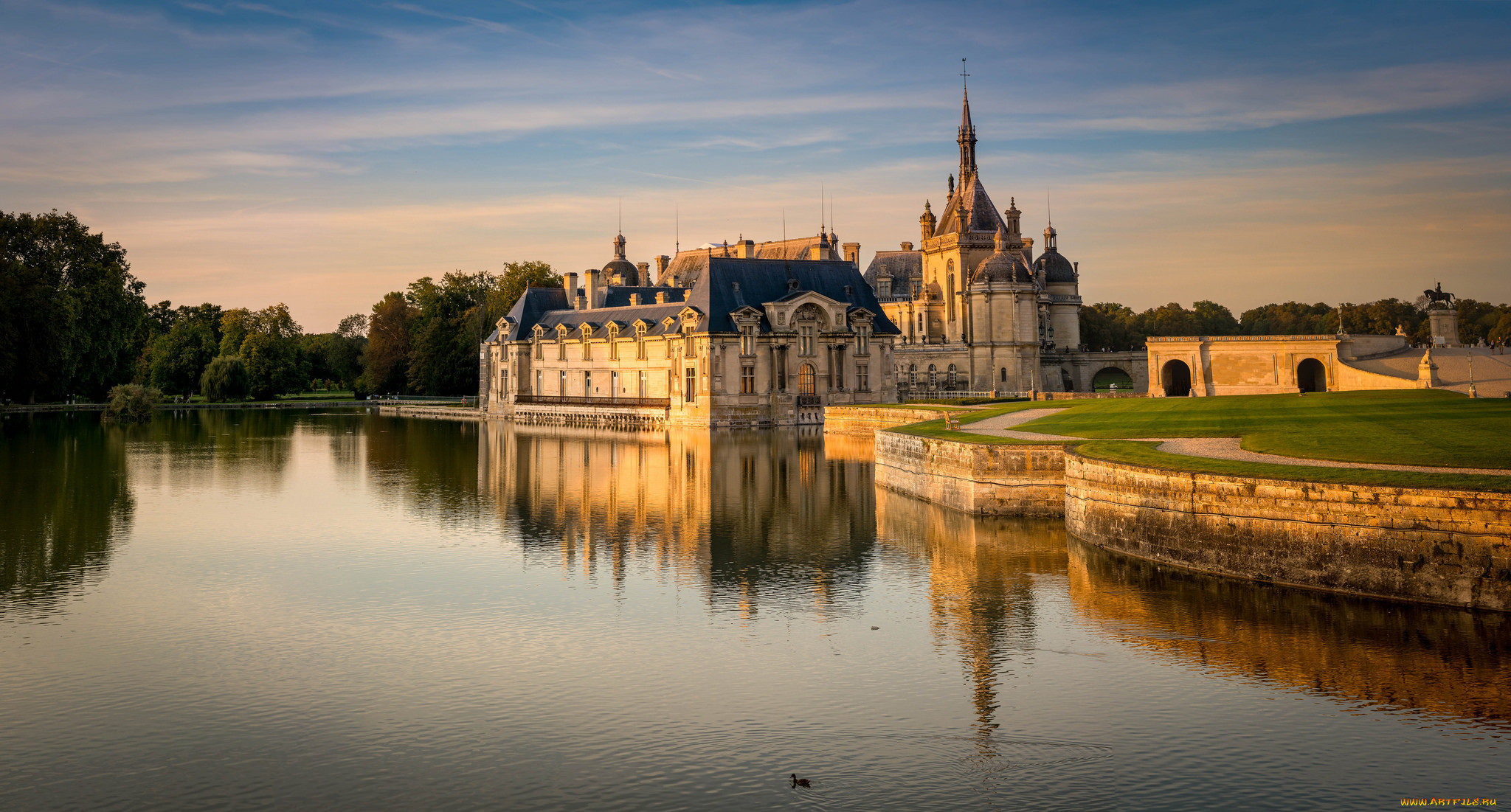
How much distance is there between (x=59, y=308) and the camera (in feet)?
283

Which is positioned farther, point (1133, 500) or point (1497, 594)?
point (1133, 500)

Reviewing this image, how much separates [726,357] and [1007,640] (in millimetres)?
55926

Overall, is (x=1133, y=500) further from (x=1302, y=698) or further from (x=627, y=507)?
(x=627, y=507)

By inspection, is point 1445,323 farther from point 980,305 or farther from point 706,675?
point 706,675

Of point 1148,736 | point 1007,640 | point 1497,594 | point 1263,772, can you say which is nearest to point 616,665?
point 1007,640

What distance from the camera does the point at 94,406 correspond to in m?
98.2

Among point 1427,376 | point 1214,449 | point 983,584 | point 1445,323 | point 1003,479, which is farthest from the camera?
point 1445,323

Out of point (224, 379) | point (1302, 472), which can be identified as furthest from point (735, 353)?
point (224, 379)

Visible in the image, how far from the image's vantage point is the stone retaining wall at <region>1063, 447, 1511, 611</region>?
17.2 m

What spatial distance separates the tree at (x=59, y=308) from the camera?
83.9m

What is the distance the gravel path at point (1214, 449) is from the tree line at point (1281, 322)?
7364 centimetres

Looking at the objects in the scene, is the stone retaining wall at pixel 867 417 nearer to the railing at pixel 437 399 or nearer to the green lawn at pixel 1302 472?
the green lawn at pixel 1302 472

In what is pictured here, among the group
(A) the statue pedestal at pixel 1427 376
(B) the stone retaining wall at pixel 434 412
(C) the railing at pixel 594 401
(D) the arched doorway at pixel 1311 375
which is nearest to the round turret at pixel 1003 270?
(D) the arched doorway at pixel 1311 375

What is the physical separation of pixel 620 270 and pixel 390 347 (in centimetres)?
2852
